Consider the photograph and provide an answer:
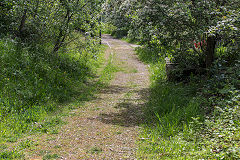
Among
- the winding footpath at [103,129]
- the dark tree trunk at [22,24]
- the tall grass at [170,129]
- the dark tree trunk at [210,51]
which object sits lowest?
the winding footpath at [103,129]

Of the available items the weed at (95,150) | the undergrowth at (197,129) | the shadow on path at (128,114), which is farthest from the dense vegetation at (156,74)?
the weed at (95,150)

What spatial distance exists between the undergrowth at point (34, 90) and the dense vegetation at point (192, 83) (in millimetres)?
2423

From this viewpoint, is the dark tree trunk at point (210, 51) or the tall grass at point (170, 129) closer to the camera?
the tall grass at point (170, 129)

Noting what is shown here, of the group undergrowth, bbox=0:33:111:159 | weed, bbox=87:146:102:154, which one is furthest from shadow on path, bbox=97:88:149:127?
weed, bbox=87:146:102:154

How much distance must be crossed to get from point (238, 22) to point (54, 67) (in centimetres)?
663

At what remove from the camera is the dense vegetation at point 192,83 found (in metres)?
4.24

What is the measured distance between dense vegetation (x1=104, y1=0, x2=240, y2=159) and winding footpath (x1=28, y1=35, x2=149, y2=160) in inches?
15.0

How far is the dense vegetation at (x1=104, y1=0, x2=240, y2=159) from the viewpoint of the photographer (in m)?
4.24

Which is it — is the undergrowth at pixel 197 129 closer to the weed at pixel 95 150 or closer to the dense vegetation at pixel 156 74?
the dense vegetation at pixel 156 74

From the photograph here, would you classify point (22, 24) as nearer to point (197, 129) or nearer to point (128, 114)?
point (128, 114)

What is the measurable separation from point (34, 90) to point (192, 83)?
5.08m

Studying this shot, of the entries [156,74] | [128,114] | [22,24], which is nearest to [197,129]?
[128,114]

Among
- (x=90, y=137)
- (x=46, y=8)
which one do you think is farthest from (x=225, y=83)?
(x=46, y=8)

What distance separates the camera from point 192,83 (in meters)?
A: 8.27
